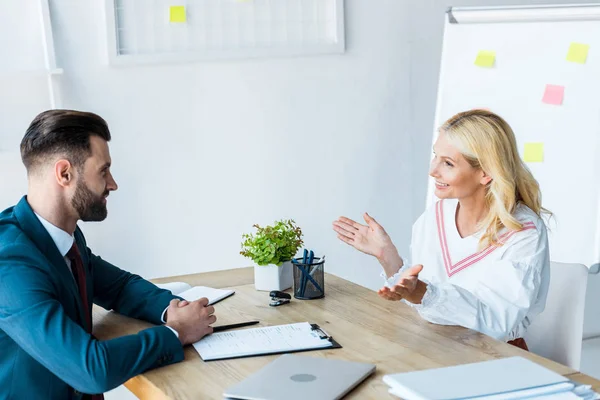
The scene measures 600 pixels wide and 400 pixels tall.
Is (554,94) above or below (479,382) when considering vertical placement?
above

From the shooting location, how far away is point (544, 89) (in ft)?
10.2

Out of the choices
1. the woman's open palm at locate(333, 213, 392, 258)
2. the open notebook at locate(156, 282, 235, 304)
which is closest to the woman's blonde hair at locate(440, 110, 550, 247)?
the woman's open palm at locate(333, 213, 392, 258)

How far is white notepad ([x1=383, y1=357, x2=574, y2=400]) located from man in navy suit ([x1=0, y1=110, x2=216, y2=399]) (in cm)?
49

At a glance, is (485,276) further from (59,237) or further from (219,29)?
(219,29)

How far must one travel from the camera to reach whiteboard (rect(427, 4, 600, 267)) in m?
3.02

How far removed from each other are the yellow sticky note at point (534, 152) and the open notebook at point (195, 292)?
5.04 feet

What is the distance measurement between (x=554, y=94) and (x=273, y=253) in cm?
155

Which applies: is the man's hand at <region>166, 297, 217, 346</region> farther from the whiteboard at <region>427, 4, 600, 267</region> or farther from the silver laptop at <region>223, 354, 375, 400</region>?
the whiteboard at <region>427, 4, 600, 267</region>

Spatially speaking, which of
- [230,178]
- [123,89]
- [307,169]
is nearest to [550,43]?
[307,169]

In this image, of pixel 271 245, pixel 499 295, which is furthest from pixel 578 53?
pixel 271 245

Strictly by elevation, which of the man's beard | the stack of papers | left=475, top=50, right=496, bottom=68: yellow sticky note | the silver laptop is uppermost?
left=475, top=50, right=496, bottom=68: yellow sticky note

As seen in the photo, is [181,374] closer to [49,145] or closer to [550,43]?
[49,145]

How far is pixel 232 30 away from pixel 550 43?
128 cm

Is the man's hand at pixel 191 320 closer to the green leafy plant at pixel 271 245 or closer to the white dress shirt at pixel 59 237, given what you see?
the white dress shirt at pixel 59 237
